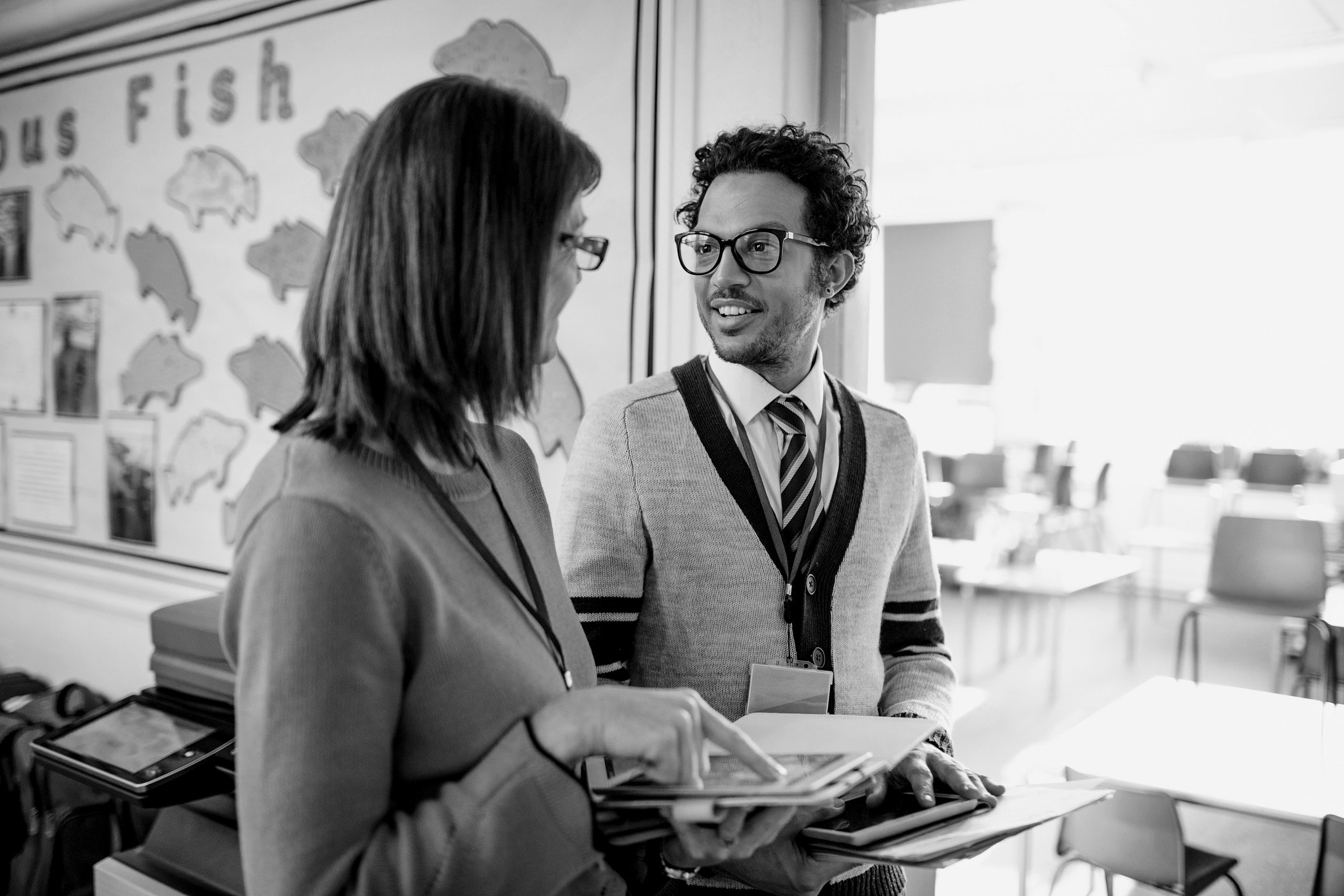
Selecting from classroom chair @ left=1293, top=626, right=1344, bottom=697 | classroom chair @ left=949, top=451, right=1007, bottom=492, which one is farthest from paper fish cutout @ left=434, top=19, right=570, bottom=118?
classroom chair @ left=949, top=451, right=1007, bottom=492

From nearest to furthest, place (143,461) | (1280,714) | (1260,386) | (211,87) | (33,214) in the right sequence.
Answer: (1280,714) < (211,87) < (143,461) < (33,214) < (1260,386)

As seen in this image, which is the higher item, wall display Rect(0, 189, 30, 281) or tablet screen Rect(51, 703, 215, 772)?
wall display Rect(0, 189, 30, 281)

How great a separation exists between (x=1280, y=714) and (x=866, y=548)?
78.0 inches

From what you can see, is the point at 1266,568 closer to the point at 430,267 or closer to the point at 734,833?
the point at 734,833

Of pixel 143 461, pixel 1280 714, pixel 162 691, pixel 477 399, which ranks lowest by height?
pixel 1280 714

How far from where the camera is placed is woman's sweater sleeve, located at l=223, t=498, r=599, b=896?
810mm

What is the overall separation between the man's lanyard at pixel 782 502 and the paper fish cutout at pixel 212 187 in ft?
6.83

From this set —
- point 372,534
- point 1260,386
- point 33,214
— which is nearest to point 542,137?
point 372,534

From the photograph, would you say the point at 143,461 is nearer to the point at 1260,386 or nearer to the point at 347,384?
the point at 347,384

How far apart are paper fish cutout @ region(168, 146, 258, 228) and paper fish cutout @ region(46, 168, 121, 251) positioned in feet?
1.22

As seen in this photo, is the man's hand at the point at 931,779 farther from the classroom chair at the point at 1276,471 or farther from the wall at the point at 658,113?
the classroom chair at the point at 1276,471

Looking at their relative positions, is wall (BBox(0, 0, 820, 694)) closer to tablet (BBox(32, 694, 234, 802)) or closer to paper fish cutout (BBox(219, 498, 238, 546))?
tablet (BBox(32, 694, 234, 802))

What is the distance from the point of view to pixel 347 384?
Result: 3.02 ft

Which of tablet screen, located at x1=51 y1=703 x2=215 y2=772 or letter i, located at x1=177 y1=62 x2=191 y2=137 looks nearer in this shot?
tablet screen, located at x1=51 y1=703 x2=215 y2=772
